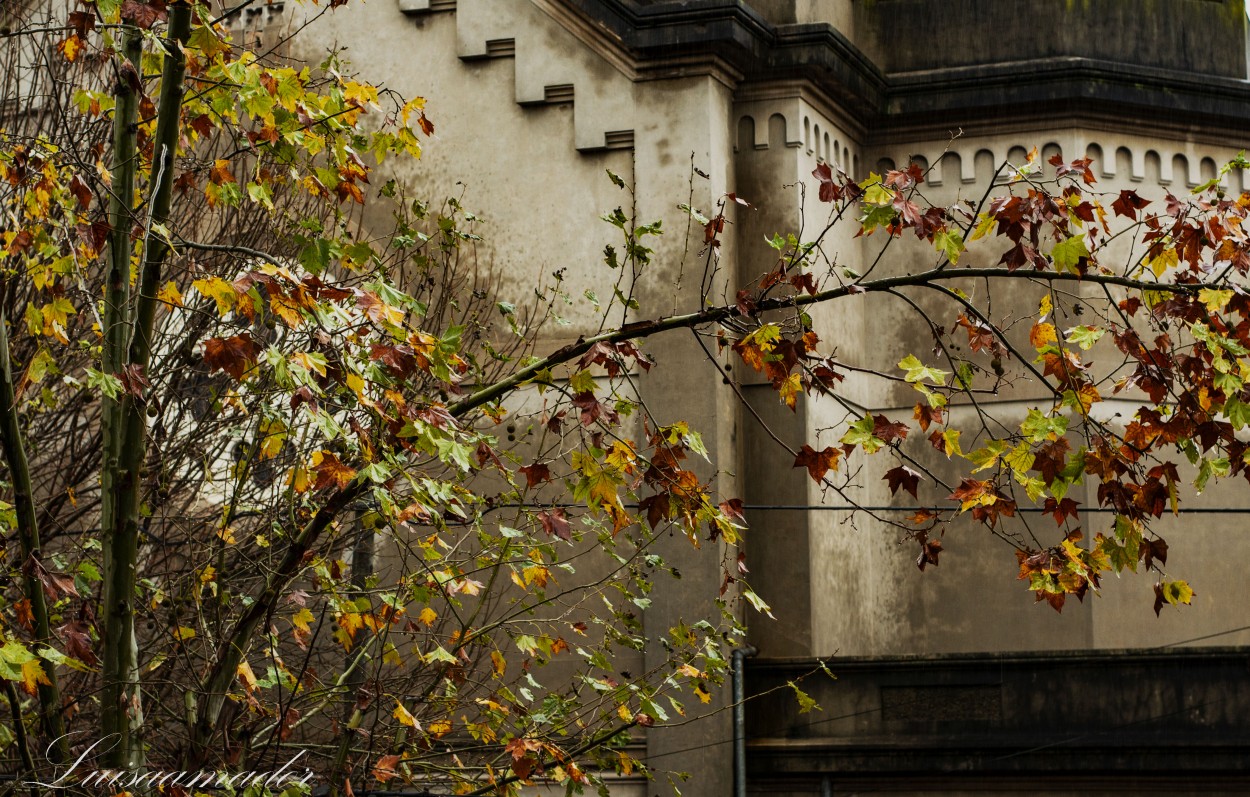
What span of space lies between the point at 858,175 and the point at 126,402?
11.3 metres

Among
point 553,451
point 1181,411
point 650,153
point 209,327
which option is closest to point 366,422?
point 209,327

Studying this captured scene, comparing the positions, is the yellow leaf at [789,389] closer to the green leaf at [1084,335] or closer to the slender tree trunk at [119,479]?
the green leaf at [1084,335]

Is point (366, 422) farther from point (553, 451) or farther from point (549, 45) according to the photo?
point (549, 45)

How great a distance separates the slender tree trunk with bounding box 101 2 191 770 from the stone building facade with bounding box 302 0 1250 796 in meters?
7.35

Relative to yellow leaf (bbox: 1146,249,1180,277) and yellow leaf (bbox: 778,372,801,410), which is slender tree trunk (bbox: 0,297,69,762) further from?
yellow leaf (bbox: 1146,249,1180,277)

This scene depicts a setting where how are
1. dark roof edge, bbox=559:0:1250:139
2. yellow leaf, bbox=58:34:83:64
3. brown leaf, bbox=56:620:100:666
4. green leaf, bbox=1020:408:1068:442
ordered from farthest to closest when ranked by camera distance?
dark roof edge, bbox=559:0:1250:139 < yellow leaf, bbox=58:34:83:64 < brown leaf, bbox=56:620:100:666 < green leaf, bbox=1020:408:1068:442

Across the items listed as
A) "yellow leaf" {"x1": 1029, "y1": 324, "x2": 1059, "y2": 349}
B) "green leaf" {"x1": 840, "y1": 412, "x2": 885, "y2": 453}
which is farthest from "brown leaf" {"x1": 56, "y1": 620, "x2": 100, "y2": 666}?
"yellow leaf" {"x1": 1029, "y1": 324, "x2": 1059, "y2": 349}

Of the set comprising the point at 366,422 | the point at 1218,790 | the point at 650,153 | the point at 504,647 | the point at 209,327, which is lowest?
the point at 1218,790

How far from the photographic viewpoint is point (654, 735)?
14.6m

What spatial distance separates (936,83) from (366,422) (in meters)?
8.05

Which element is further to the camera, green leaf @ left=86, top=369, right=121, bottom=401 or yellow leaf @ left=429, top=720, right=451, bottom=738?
yellow leaf @ left=429, top=720, right=451, bottom=738

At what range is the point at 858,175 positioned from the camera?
1722 centimetres

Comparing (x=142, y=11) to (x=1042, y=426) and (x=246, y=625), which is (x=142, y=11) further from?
(x=1042, y=426)

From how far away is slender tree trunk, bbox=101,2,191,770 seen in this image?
6953 millimetres
